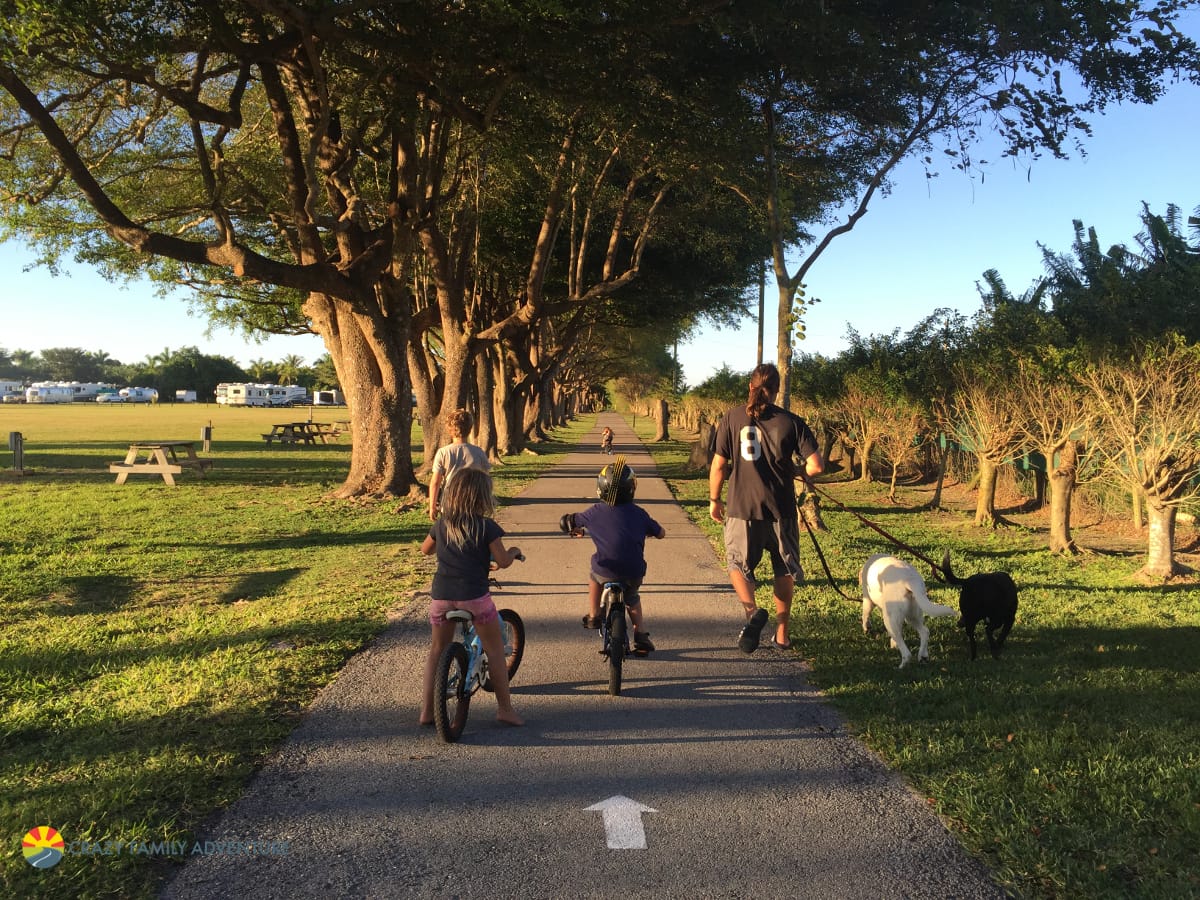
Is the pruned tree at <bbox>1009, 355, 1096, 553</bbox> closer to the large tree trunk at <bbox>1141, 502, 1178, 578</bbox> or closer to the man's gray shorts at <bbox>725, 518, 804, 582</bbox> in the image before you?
the large tree trunk at <bbox>1141, 502, 1178, 578</bbox>

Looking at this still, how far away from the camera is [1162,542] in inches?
379

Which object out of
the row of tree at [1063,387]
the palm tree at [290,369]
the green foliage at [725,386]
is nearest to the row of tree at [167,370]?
the palm tree at [290,369]

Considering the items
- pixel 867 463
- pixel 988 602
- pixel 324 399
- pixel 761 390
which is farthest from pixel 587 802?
pixel 324 399

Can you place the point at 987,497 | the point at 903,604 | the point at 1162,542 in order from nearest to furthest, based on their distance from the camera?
the point at 903,604
the point at 1162,542
the point at 987,497

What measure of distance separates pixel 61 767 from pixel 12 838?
31.9 inches

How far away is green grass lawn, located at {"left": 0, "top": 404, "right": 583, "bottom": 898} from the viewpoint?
Answer: 11.9 ft

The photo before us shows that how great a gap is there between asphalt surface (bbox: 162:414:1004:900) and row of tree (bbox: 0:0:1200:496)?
6466 mm

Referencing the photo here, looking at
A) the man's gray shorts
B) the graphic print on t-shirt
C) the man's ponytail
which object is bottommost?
the man's gray shorts

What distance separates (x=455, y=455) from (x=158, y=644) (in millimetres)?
2586

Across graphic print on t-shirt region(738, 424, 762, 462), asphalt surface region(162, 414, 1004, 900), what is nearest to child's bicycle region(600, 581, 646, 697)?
asphalt surface region(162, 414, 1004, 900)

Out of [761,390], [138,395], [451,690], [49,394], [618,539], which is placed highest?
[138,395]

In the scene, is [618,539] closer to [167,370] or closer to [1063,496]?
[1063,496]

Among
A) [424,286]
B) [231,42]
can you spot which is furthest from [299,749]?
[424,286]

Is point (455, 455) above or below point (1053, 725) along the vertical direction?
above
